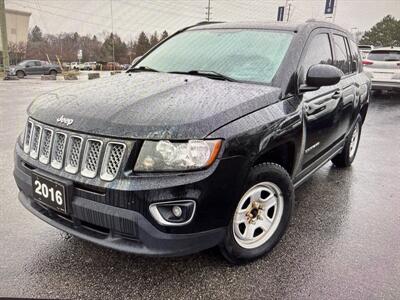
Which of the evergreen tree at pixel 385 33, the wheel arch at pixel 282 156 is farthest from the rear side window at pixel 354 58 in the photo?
the evergreen tree at pixel 385 33

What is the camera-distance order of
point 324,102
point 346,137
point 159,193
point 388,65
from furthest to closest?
point 388,65, point 346,137, point 324,102, point 159,193

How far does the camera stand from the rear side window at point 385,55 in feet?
38.6

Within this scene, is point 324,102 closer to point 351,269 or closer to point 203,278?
point 351,269

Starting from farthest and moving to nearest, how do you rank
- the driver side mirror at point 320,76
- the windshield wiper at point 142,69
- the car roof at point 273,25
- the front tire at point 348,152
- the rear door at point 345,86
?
1. the front tire at point 348,152
2. the rear door at point 345,86
3. the windshield wiper at point 142,69
4. the car roof at point 273,25
5. the driver side mirror at point 320,76

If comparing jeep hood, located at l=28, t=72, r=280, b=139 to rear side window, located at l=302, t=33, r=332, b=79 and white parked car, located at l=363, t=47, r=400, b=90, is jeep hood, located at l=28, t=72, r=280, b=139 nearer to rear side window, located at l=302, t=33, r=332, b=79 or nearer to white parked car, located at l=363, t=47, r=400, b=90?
rear side window, located at l=302, t=33, r=332, b=79

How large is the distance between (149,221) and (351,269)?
5.28ft

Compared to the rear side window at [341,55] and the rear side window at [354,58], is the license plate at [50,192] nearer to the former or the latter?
the rear side window at [341,55]

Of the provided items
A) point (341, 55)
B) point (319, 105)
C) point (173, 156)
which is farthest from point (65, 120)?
point (341, 55)

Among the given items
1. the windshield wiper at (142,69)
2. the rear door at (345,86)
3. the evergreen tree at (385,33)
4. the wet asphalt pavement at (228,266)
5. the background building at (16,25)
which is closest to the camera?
the wet asphalt pavement at (228,266)

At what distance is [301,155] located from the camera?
10.3ft

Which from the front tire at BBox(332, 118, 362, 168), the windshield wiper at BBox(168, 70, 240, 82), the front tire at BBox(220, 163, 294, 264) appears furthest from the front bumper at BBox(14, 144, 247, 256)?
the front tire at BBox(332, 118, 362, 168)

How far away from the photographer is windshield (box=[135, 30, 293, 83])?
3100 millimetres

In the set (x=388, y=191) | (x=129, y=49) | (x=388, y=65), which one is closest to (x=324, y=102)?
(x=388, y=191)

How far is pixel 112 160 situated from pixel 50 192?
53 centimetres
